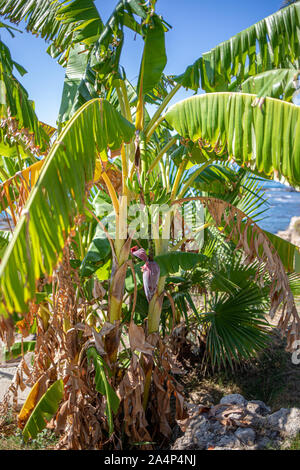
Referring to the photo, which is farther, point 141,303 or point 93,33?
point 141,303

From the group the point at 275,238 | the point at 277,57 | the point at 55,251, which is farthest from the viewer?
the point at 275,238

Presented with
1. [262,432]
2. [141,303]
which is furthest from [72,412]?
[262,432]

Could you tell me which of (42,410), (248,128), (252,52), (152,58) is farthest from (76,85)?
(42,410)

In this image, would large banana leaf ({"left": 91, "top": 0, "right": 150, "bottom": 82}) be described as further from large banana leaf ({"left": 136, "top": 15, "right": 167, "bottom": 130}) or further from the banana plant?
large banana leaf ({"left": 136, "top": 15, "right": 167, "bottom": 130})

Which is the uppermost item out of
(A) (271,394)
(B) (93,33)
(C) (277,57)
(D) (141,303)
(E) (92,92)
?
(B) (93,33)

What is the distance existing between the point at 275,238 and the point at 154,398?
1.98 metres

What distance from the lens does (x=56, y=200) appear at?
5.45ft

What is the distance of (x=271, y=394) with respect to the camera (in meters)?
3.88

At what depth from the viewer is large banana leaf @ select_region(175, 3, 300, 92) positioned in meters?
2.24

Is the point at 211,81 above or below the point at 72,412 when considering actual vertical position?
above

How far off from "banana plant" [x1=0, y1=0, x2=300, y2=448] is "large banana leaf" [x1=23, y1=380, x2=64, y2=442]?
28cm

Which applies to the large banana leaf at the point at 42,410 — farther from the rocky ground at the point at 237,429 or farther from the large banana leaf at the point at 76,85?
the large banana leaf at the point at 76,85

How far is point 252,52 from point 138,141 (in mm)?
1026
